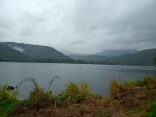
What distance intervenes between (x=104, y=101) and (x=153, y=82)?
356cm

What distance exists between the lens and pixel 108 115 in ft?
12.9

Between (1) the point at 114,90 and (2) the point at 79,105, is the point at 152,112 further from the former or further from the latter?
(1) the point at 114,90

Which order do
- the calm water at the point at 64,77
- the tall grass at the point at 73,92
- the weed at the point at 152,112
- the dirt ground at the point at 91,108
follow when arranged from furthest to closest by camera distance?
the calm water at the point at 64,77
the tall grass at the point at 73,92
the dirt ground at the point at 91,108
the weed at the point at 152,112

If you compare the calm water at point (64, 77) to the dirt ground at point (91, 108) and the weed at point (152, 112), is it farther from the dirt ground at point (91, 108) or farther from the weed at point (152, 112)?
the weed at point (152, 112)

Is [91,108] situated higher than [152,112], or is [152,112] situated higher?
[152,112]

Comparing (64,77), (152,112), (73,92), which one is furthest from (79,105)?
(64,77)

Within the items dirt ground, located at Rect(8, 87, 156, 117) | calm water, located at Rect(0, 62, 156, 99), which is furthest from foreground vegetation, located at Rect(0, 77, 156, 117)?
calm water, located at Rect(0, 62, 156, 99)

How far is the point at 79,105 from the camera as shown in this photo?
4.80 meters

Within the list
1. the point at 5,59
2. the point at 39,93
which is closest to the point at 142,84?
the point at 39,93

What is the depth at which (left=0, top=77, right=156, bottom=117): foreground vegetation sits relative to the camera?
4039mm

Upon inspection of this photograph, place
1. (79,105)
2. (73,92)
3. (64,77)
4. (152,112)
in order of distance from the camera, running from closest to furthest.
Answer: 1. (152,112)
2. (79,105)
3. (73,92)
4. (64,77)

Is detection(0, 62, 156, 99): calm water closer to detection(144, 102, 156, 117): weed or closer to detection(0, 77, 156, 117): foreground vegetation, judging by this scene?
detection(0, 77, 156, 117): foreground vegetation

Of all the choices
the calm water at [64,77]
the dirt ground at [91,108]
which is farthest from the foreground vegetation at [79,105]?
the calm water at [64,77]

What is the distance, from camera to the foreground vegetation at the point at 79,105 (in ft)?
13.3
